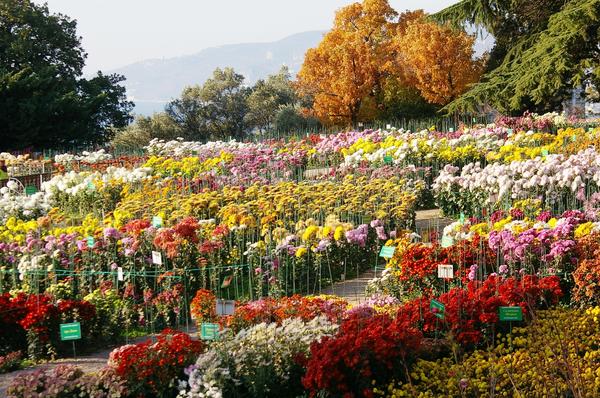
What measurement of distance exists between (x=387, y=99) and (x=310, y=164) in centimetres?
1264

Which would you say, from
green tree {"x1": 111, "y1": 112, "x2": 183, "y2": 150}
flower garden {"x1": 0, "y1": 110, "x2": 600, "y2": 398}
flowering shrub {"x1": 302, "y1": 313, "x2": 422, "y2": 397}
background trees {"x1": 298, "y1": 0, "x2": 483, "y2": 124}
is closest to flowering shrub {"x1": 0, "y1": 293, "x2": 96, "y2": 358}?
flower garden {"x1": 0, "y1": 110, "x2": 600, "y2": 398}

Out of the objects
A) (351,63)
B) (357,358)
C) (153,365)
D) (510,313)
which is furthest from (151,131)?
(357,358)

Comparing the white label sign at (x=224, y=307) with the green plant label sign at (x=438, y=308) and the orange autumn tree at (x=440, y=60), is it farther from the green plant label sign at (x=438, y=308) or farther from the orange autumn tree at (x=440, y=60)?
the orange autumn tree at (x=440, y=60)

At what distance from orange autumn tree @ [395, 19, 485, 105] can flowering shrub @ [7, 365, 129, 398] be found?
81.9ft

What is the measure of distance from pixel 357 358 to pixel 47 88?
85.8 feet

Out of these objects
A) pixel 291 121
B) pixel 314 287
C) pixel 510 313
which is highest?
pixel 291 121

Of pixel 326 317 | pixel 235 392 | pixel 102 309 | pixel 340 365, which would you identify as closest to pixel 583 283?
pixel 326 317

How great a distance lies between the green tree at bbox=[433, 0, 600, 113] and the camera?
2073 cm

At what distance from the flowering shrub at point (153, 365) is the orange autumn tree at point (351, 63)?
2527cm

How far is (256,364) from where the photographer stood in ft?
18.9

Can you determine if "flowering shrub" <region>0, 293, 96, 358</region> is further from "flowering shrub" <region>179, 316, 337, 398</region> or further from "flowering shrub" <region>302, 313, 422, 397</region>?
"flowering shrub" <region>302, 313, 422, 397</region>

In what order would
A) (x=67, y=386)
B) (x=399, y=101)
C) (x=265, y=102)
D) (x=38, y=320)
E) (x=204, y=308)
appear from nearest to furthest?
(x=67, y=386), (x=38, y=320), (x=204, y=308), (x=399, y=101), (x=265, y=102)

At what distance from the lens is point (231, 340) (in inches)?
241

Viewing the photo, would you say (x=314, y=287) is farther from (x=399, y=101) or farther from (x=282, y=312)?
(x=399, y=101)
